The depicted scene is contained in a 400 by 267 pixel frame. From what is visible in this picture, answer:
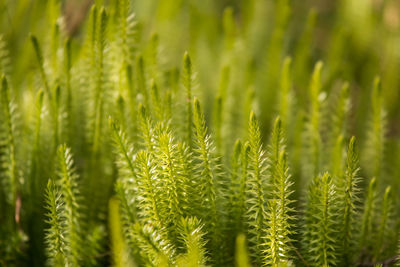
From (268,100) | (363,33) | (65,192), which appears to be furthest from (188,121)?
(363,33)

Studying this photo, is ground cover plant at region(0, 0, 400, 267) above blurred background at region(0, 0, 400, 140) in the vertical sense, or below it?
below

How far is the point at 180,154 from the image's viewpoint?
0.39 metres

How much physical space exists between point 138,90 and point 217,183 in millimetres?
173

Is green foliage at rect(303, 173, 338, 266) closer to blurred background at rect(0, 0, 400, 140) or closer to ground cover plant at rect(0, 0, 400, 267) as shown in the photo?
ground cover plant at rect(0, 0, 400, 267)

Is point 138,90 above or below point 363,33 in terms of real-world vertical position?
below

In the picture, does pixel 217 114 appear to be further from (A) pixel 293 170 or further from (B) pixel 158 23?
(B) pixel 158 23

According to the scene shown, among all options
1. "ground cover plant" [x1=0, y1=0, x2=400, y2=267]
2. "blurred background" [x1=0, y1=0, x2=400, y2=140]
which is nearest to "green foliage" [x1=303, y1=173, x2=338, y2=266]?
"ground cover plant" [x1=0, y1=0, x2=400, y2=267]

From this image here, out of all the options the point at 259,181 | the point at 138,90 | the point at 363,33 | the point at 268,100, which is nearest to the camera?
the point at 259,181

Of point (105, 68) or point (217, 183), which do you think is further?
point (105, 68)

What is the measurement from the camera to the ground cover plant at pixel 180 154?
0.39 meters

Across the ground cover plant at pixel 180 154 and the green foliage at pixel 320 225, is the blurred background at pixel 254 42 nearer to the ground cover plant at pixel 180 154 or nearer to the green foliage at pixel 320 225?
the ground cover plant at pixel 180 154

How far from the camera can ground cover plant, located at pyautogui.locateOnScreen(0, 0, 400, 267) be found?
0.39 meters

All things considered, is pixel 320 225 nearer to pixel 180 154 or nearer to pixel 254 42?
pixel 180 154

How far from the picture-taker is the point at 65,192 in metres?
0.42
